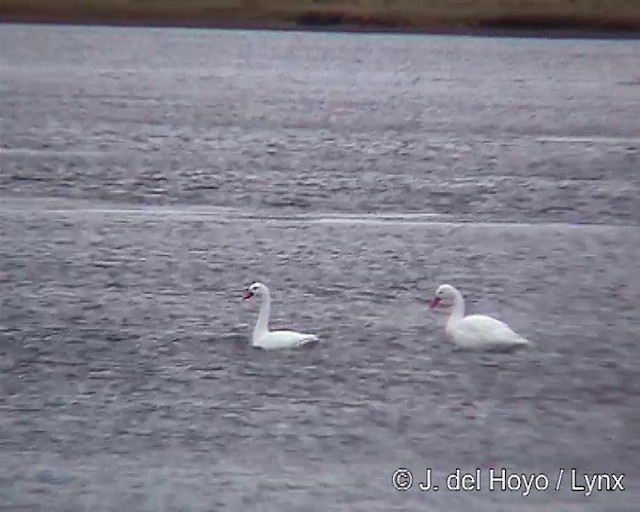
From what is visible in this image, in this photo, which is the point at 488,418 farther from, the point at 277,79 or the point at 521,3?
the point at 277,79

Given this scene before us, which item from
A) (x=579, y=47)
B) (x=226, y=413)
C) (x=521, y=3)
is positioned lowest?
(x=226, y=413)

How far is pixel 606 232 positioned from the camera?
17.9 feet

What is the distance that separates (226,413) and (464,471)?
617 mm

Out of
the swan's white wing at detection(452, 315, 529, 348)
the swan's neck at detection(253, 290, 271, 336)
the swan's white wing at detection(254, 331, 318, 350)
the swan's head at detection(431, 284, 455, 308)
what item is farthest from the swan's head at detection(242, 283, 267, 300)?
the swan's white wing at detection(452, 315, 529, 348)

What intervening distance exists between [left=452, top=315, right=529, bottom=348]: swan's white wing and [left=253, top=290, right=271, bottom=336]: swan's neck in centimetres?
48

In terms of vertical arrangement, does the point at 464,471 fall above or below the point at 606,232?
below

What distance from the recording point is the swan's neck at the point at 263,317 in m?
3.84

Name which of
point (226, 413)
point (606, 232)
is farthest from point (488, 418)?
point (606, 232)

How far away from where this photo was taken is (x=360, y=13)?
448 inches

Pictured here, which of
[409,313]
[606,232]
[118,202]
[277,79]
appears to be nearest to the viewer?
[409,313]

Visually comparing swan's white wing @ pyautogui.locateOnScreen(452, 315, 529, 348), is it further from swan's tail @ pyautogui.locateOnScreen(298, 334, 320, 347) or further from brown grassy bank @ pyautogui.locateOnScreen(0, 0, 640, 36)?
brown grassy bank @ pyautogui.locateOnScreen(0, 0, 640, 36)

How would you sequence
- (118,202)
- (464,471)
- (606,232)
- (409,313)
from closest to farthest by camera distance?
1. (464,471)
2. (409,313)
3. (606,232)
4. (118,202)

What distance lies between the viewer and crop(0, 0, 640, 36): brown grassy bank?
8961 millimetres

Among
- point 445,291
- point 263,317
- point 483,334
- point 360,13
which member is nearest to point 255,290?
point 263,317
